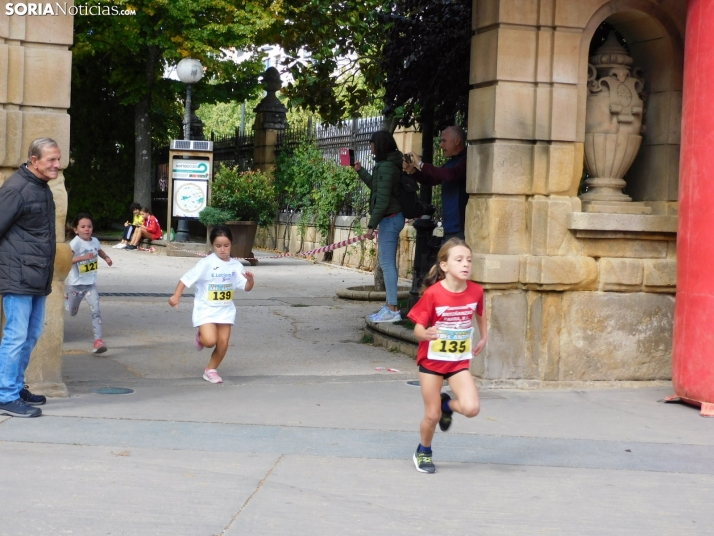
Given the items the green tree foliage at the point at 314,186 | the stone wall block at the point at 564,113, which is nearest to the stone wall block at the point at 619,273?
the stone wall block at the point at 564,113

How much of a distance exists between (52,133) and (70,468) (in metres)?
2.76

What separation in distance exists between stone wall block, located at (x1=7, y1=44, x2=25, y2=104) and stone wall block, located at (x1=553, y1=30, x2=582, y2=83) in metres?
Answer: 3.96

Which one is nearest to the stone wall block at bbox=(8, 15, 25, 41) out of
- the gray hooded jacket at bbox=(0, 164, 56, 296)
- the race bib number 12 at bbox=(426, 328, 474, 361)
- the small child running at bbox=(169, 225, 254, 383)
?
the gray hooded jacket at bbox=(0, 164, 56, 296)

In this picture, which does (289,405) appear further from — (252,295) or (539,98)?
(252,295)

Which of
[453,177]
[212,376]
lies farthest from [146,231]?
[212,376]

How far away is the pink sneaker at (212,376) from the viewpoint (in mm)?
8148

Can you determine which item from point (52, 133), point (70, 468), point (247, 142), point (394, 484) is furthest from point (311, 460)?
point (247, 142)

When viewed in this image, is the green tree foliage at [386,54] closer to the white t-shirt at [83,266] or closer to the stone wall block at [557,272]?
the stone wall block at [557,272]

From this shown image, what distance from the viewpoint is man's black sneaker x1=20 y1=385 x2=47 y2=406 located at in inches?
272

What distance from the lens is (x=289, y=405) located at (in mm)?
7254

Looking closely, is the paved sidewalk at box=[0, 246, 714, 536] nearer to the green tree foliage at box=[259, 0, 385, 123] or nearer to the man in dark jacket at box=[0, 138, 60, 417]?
the man in dark jacket at box=[0, 138, 60, 417]

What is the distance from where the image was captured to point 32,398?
6.96m

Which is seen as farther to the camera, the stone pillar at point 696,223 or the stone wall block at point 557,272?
the stone wall block at point 557,272

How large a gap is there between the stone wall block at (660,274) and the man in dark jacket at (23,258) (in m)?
4.61
